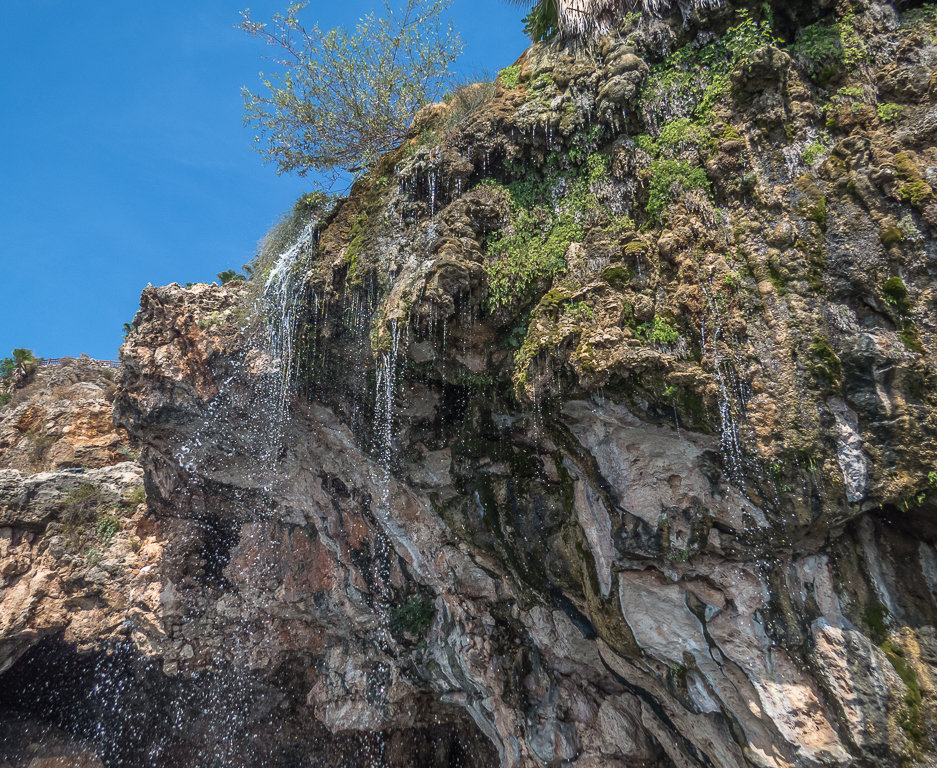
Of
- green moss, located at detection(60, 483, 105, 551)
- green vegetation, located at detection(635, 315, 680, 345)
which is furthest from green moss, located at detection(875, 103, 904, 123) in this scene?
green moss, located at detection(60, 483, 105, 551)

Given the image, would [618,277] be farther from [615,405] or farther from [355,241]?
[355,241]

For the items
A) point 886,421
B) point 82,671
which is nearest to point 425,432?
point 886,421

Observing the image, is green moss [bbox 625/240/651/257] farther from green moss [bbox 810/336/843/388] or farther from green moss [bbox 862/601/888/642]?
green moss [bbox 862/601/888/642]

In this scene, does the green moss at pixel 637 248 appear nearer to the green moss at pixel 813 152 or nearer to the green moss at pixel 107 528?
the green moss at pixel 813 152

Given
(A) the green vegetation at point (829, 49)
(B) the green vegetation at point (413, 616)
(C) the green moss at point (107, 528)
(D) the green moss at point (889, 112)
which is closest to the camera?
(D) the green moss at point (889, 112)

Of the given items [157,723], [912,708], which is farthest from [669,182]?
[157,723]

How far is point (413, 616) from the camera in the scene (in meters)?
10.5

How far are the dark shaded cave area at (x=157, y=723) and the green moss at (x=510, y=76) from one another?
40.6 ft

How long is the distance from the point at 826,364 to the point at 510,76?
21.4 ft

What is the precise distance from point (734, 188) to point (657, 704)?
6830 mm

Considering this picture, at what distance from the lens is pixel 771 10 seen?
6.75 m

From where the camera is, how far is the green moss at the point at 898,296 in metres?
5.30

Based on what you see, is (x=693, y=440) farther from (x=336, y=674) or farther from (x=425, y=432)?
(x=336, y=674)

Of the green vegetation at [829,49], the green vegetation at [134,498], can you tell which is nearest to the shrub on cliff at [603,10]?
the green vegetation at [829,49]
